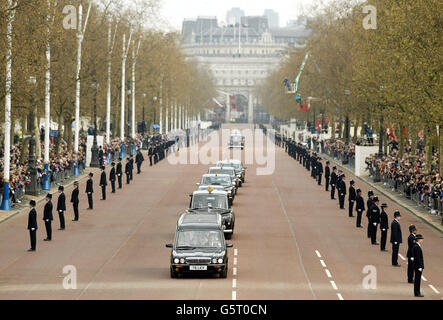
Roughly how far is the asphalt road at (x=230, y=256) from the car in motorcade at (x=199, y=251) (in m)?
0.29


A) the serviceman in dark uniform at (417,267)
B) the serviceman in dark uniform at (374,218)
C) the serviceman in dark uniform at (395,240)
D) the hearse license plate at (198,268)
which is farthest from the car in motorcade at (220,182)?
the serviceman in dark uniform at (417,267)

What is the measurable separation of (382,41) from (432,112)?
1592 cm

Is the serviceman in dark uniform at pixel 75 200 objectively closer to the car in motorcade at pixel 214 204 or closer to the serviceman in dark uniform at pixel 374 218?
the car in motorcade at pixel 214 204

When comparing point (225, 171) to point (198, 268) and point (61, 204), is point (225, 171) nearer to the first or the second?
point (61, 204)

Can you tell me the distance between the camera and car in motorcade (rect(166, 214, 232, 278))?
2319cm

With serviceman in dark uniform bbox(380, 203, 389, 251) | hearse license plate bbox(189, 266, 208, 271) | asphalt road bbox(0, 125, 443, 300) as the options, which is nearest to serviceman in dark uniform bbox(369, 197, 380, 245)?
asphalt road bbox(0, 125, 443, 300)

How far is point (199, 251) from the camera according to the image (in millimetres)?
23484

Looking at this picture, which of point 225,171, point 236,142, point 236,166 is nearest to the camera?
point 225,171

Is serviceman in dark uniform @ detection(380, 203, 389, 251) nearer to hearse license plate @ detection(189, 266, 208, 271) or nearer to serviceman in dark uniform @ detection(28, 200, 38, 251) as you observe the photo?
hearse license plate @ detection(189, 266, 208, 271)

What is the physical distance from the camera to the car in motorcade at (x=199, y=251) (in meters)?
23.2

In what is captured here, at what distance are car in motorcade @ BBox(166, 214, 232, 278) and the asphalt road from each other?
29 cm

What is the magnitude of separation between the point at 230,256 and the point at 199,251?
13.3 ft

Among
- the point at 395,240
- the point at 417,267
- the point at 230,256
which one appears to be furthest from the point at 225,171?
the point at 417,267
